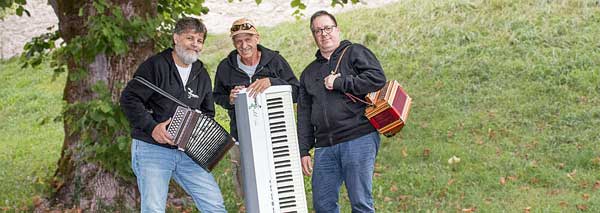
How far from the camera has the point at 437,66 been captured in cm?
1395

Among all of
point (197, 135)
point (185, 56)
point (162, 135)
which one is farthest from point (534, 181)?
point (162, 135)

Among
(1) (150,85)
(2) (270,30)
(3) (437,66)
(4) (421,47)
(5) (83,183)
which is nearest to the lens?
(1) (150,85)

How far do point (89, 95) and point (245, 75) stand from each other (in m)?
2.69

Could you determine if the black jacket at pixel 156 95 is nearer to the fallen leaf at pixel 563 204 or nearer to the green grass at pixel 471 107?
the green grass at pixel 471 107

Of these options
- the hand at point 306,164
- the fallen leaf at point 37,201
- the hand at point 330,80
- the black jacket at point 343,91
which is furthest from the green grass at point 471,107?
the hand at point 330,80

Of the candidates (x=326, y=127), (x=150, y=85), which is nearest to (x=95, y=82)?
(x=150, y=85)

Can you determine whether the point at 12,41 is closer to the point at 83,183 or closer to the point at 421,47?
the point at 421,47

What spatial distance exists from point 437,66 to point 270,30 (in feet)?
21.1

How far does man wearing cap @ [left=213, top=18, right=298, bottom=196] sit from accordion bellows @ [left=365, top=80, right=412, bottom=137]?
0.56 meters

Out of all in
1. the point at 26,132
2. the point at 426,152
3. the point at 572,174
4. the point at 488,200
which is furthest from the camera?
the point at 26,132

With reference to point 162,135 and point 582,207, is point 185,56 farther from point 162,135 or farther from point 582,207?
point 582,207

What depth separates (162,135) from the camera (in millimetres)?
5402

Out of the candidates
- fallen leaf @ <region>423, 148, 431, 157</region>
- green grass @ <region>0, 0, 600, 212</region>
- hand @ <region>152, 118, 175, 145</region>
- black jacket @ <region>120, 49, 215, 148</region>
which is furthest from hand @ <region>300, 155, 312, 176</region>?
fallen leaf @ <region>423, 148, 431, 157</region>

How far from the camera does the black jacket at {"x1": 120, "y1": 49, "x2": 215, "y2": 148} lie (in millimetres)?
5469
